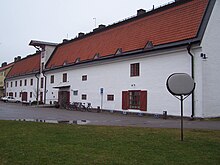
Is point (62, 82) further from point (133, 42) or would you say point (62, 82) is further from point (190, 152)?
point (190, 152)

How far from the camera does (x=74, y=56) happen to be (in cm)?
3759

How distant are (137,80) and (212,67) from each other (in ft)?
23.5

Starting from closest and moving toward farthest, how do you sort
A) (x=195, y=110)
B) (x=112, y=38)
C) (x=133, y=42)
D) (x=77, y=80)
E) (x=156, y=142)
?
(x=156, y=142) < (x=195, y=110) < (x=133, y=42) < (x=112, y=38) < (x=77, y=80)

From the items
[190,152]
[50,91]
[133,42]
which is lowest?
[190,152]

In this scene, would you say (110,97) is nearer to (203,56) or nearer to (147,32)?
(147,32)

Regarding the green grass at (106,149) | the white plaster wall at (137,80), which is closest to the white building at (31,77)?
the white plaster wall at (137,80)

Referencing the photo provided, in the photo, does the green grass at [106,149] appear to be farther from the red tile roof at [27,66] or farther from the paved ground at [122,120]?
the red tile roof at [27,66]

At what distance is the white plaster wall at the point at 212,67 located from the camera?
20438 millimetres

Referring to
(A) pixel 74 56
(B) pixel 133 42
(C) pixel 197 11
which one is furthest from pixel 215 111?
(A) pixel 74 56

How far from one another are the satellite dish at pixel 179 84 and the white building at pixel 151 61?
9.88 m

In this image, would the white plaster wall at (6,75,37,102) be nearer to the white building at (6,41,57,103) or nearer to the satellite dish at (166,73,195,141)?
the white building at (6,41,57,103)

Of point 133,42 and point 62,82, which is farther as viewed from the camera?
point 62,82

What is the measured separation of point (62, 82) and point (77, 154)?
32835 millimetres

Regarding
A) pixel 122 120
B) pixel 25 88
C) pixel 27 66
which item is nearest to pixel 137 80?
pixel 122 120
